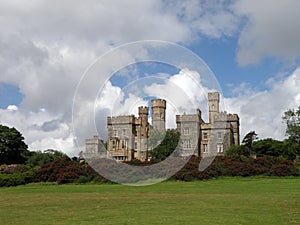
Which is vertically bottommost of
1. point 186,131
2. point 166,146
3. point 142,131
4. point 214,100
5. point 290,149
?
point 166,146

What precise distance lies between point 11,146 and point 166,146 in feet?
125

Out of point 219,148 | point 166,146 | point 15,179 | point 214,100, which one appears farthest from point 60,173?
point 219,148

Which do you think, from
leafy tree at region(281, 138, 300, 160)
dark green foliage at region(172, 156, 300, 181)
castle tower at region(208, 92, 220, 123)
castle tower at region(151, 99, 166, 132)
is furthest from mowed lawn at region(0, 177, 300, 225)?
leafy tree at region(281, 138, 300, 160)

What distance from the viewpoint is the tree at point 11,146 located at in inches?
2603

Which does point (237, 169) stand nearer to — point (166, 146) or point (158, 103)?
point (166, 146)

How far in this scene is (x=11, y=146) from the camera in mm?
67062

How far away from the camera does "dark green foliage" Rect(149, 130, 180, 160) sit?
30.9m

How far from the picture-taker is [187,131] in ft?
107

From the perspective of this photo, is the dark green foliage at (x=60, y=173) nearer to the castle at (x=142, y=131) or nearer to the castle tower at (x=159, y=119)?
the castle at (x=142, y=131)

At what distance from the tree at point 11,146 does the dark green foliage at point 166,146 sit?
3411cm

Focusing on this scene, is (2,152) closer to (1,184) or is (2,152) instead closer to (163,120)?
(1,184)

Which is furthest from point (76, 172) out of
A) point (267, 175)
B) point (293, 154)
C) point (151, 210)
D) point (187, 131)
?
point (293, 154)

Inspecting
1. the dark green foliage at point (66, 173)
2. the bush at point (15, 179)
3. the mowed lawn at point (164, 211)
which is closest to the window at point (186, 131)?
the dark green foliage at point (66, 173)

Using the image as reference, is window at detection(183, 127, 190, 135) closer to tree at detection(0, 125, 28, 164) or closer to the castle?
the castle
